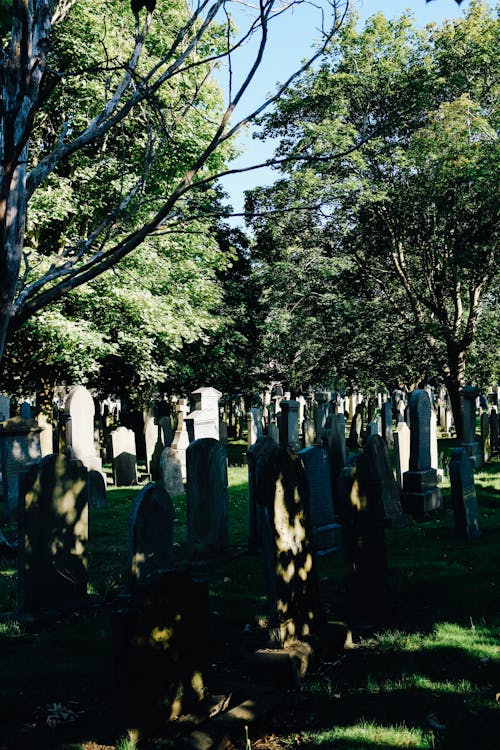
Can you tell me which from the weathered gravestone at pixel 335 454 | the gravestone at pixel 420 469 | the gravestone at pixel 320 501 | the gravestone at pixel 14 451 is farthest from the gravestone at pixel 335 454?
the gravestone at pixel 14 451

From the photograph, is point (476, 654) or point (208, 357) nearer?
point (476, 654)

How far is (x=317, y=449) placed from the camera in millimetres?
7953

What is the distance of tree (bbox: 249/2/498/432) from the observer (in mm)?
20141

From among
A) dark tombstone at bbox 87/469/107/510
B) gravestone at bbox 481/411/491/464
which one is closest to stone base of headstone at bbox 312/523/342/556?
dark tombstone at bbox 87/469/107/510

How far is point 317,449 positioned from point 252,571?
65.5 inches

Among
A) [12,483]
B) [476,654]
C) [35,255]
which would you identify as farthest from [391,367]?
[476,654]

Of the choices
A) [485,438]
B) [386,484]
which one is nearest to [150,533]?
[386,484]

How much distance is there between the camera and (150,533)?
19.3 feet

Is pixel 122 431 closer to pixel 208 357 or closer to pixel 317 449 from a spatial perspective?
pixel 317 449

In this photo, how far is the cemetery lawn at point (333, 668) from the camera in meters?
3.65

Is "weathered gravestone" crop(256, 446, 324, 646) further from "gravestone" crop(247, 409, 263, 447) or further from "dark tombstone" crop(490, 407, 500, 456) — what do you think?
"dark tombstone" crop(490, 407, 500, 456)

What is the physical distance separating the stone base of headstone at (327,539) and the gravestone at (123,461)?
6352 millimetres

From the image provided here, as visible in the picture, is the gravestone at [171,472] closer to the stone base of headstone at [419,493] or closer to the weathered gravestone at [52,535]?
the stone base of headstone at [419,493]

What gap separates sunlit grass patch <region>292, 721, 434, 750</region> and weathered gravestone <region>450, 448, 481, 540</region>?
452 cm
